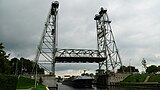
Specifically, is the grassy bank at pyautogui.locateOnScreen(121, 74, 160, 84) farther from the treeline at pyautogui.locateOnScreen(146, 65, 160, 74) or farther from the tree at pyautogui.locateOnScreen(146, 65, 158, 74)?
the tree at pyautogui.locateOnScreen(146, 65, 158, 74)

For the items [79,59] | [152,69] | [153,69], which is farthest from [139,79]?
[152,69]

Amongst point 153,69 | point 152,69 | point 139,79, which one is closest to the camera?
point 139,79

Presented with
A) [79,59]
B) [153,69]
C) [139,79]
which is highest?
[79,59]

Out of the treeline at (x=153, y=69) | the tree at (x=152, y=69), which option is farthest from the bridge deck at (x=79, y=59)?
the tree at (x=152, y=69)

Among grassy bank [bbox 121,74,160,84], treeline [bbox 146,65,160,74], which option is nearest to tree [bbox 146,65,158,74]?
treeline [bbox 146,65,160,74]

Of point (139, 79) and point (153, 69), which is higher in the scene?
point (153, 69)

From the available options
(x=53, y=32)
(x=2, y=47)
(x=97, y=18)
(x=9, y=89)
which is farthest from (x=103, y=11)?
(x=9, y=89)

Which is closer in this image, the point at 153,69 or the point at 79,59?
the point at 79,59

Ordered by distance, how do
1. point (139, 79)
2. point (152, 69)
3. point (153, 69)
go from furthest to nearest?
point (152, 69) → point (153, 69) → point (139, 79)

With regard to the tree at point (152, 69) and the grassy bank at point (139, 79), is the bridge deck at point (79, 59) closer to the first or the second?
the grassy bank at point (139, 79)

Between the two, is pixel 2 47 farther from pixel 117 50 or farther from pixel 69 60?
pixel 117 50

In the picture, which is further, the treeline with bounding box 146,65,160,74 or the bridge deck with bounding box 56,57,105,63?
the treeline with bounding box 146,65,160,74

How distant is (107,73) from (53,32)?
25.1 metres

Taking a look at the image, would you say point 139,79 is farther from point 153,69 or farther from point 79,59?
point 153,69
